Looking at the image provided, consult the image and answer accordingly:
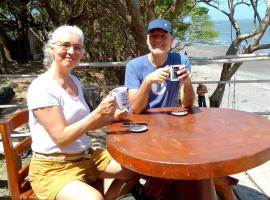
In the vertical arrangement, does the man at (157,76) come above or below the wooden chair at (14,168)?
above

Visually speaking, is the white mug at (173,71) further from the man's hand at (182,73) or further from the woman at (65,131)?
the woman at (65,131)

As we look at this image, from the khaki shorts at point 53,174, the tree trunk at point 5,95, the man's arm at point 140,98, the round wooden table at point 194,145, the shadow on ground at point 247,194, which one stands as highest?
the man's arm at point 140,98

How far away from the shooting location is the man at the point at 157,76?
271 centimetres

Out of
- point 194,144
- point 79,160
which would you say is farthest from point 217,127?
point 79,160

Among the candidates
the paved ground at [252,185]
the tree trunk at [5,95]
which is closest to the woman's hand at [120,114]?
the paved ground at [252,185]

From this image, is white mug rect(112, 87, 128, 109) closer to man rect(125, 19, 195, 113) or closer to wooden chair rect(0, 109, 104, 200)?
man rect(125, 19, 195, 113)

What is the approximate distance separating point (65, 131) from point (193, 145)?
72 cm

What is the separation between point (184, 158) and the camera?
1884 millimetres

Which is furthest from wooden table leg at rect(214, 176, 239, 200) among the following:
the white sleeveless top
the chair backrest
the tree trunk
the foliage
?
the tree trunk

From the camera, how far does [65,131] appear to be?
2225 millimetres

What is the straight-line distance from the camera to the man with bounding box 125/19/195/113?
271 centimetres

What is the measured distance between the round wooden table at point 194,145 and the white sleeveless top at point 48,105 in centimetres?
24

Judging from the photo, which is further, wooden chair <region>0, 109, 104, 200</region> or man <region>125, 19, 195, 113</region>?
man <region>125, 19, 195, 113</region>

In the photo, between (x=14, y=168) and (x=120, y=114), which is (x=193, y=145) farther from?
(x=14, y=168)
